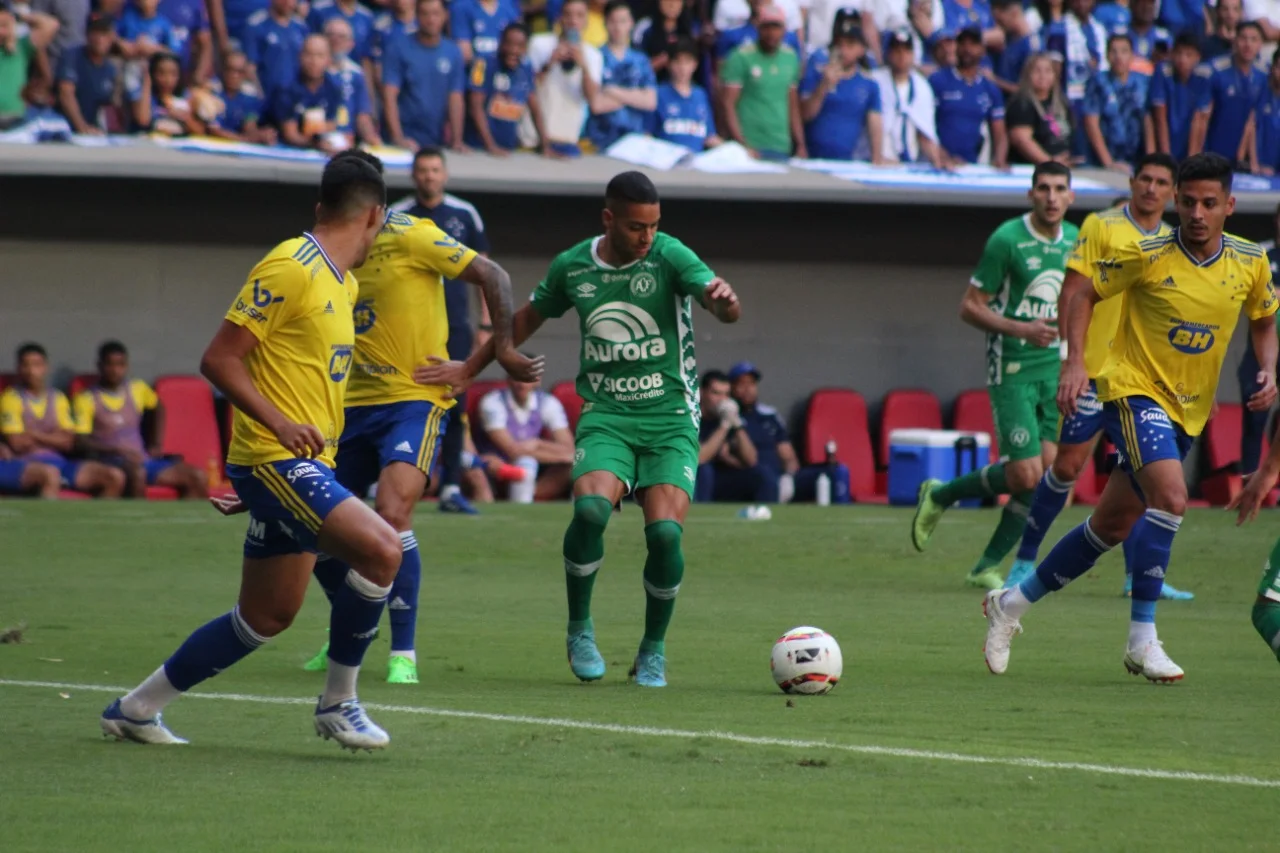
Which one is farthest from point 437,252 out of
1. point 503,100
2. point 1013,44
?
point 1013,44

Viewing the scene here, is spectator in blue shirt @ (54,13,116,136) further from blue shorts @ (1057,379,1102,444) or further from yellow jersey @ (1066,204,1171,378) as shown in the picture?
blue shorts @ (1057,379,1102,444)

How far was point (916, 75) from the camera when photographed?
2177cm

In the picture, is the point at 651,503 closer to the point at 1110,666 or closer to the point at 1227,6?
the point at 1110,666

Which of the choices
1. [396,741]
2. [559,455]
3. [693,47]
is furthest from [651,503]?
[693,47]

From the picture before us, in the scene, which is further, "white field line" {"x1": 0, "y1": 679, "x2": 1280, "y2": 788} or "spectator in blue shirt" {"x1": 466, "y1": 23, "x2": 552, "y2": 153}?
"spectator in blue shirt" {"x1": 466, "y1": 23, "x2": 552, "y2": 153}

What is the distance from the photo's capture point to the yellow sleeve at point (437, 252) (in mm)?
8766

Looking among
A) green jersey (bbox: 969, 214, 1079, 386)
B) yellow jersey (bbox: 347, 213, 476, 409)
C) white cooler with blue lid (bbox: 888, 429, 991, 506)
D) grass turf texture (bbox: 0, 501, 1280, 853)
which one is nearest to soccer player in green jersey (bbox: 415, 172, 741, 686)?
yellow jersey (bbox: 347, 213, 476, 409)

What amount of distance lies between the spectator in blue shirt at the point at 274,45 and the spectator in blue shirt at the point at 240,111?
174mm

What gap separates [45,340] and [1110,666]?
46.8 ft

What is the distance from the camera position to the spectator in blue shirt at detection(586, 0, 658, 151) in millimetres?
20688

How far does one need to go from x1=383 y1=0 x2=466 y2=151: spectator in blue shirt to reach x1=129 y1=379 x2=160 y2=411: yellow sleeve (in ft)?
11.5

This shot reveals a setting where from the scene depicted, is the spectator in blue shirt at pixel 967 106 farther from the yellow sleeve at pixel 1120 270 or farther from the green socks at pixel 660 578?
the green socks at pixel 660 578

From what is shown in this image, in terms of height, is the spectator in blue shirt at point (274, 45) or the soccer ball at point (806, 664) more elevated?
the spectator in blue shirt at point (274, 45)

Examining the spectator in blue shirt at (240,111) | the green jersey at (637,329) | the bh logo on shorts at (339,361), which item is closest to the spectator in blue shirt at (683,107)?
the spectator in blue shirt at (240,111)
